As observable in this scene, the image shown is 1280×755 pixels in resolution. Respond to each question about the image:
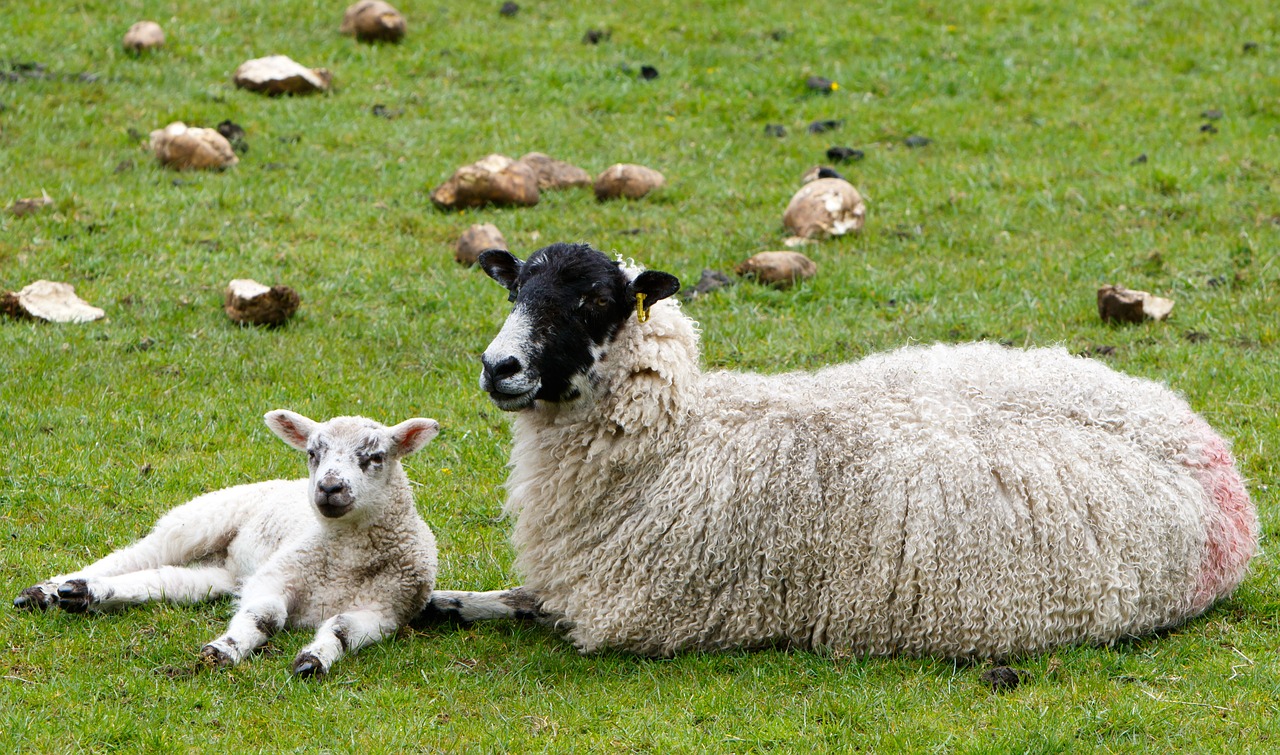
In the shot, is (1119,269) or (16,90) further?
(16,90)

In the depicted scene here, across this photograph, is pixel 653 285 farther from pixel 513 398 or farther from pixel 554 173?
pixel 554 173

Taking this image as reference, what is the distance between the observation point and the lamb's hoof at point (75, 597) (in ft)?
22.3

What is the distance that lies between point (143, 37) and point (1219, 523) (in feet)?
47.8

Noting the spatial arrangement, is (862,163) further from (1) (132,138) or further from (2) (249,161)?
(1) (132,138)

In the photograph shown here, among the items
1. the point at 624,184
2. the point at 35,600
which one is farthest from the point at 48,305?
the point at 624,184

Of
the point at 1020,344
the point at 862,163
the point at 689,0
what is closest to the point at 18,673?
the point at 1020,344

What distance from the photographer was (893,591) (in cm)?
652

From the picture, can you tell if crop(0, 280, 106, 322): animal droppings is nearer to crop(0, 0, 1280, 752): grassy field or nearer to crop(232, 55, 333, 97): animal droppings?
crop(0, 0, 1280, 752): grassy field

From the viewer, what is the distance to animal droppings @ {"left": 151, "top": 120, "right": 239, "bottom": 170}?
1461cm

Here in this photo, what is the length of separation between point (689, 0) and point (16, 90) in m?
8.67

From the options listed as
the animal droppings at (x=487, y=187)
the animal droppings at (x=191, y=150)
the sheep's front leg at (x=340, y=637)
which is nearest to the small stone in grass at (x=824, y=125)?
the animal droppings at (x=487, y=187)

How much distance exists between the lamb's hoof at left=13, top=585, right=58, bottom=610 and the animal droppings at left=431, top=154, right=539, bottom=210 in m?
7.62

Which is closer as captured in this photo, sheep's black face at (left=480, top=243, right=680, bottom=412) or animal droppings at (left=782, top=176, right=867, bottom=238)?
sheep's black face at (left=480, top=243, right=680, bottom=412)

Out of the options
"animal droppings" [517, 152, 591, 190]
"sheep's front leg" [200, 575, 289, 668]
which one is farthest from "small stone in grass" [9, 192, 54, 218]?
"sheep's front leg" [200, 575, 289, 668]
